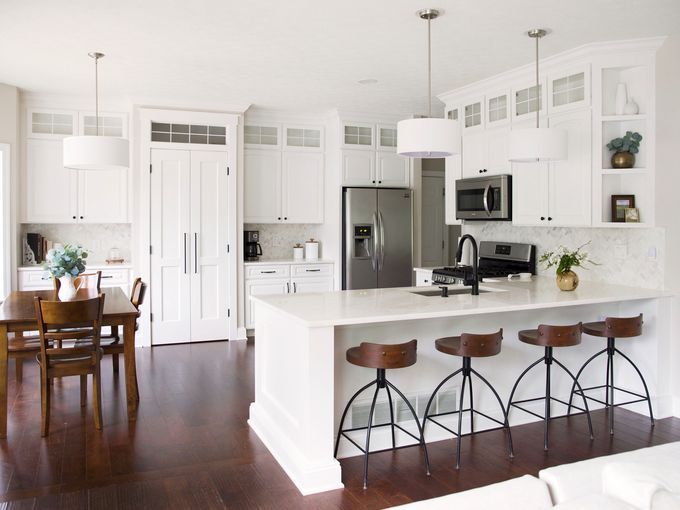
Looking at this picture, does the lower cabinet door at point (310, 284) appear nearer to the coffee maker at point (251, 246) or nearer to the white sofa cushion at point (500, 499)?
the coffee maker at point (251, 246)

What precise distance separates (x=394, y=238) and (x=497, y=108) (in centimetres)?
216

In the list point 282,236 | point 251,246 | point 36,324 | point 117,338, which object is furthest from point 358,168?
point 36,324

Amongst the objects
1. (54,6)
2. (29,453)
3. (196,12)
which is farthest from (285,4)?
(29,453)

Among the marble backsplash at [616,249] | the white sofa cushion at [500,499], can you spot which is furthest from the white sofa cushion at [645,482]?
the marble backsplash at [616,249]

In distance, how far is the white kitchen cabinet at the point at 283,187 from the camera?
23.0 ft

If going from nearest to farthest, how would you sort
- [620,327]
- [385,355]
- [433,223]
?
[385,355] → [620,327] → [433,223]

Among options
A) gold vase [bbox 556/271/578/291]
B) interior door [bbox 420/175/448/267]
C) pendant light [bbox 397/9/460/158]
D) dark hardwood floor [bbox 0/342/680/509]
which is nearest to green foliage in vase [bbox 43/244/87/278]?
dark hardwood floor [bbox 0/342/680/509]

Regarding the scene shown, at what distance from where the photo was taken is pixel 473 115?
18.7ft

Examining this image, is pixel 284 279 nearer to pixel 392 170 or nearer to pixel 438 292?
pixel 392 170

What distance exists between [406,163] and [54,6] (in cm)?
449

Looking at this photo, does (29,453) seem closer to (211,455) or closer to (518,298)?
(211,455)

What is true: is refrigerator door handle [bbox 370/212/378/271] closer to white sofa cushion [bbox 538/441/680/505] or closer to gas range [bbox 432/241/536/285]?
gas range [bbox 432/241/536/285]

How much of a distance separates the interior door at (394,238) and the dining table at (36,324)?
3.17m

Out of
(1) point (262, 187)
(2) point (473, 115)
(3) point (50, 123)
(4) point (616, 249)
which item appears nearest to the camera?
(4) point (616, 249)
